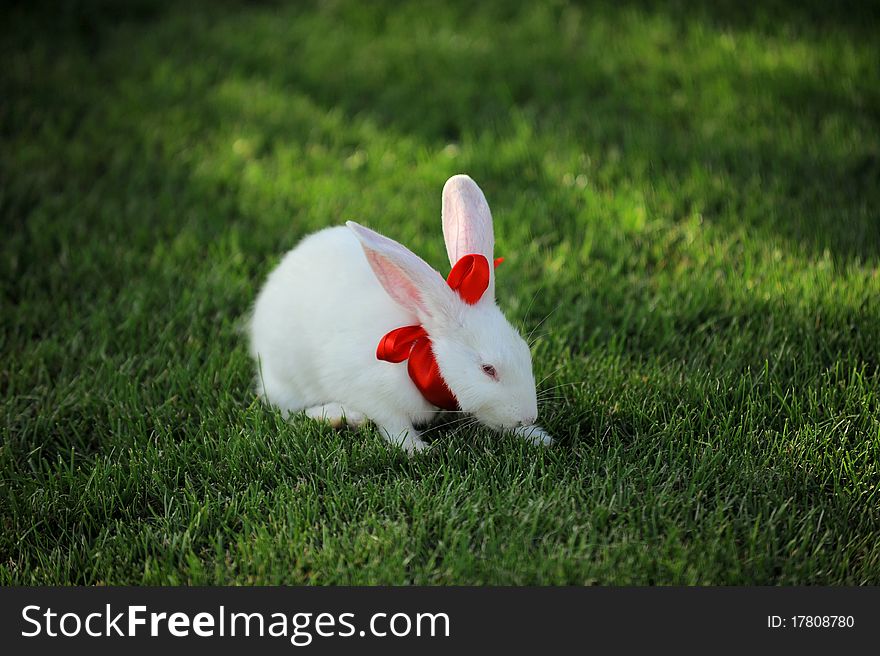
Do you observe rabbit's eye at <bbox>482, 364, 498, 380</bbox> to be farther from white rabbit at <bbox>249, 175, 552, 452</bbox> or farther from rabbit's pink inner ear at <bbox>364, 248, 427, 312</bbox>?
rabbit's pink inner ear at <bbox>364, 248, 427, 312</bbox>

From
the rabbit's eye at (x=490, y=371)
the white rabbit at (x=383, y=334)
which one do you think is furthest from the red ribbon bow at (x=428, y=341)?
the rabbit's eye at (x=490, y=371)

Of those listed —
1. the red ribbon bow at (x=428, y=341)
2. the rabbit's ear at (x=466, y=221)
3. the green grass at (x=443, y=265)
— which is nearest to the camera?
the green grass at (x=443, y=265)

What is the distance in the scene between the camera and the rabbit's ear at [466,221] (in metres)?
2.71

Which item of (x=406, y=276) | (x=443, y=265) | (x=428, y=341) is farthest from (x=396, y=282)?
(x=443, y=265)

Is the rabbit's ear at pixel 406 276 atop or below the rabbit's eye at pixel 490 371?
atop

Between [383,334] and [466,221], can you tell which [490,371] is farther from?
[466,221]

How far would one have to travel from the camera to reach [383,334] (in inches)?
107

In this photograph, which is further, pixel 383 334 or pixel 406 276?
pixel 383 334

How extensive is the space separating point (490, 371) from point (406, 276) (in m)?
0.37

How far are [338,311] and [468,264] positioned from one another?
475 mm

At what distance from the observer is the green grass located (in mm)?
2449

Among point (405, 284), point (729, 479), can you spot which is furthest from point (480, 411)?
point (729, 479)

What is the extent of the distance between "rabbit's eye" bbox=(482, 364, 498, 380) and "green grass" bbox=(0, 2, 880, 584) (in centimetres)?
27

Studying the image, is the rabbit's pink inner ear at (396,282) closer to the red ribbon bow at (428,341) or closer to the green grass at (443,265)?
the red ribbon bow at (428,341)
